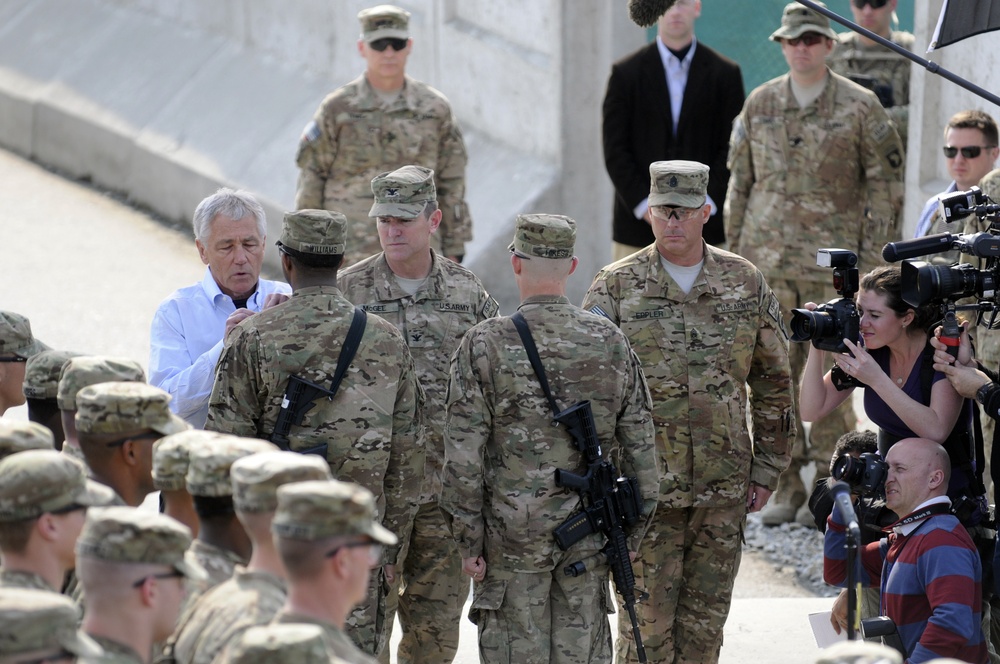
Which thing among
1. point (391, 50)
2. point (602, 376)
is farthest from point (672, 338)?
point (391, 50)

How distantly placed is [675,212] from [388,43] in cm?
337

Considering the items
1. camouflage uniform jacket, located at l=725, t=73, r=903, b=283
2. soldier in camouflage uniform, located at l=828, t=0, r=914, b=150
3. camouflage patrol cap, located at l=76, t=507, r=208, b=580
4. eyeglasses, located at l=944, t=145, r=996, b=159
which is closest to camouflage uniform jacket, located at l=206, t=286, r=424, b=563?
camouflage patrol cap, located at l=76, t=507, r=208, b=580

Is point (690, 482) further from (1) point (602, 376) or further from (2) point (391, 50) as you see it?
(2) point (391, 50)

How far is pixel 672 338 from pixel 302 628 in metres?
2.97

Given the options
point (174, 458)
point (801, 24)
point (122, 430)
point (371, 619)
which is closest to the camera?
point (174, 458)

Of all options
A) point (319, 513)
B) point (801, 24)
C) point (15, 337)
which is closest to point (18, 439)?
point (319, 513)

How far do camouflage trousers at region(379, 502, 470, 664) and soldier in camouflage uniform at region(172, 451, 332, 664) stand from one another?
7.40 ft

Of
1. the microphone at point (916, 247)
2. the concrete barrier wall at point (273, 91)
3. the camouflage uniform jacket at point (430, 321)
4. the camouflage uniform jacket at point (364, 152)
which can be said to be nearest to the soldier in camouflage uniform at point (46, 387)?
the camouflage uniform jacket at point (430, 321)

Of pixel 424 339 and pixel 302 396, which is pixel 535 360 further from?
pixel 424 339

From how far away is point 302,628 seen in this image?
3.18 meters

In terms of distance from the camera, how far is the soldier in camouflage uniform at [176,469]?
4227mm

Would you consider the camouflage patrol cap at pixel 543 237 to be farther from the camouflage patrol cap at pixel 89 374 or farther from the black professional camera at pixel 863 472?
the camouflage patrol cap at pixel 89 374

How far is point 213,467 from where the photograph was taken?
403 centimetres

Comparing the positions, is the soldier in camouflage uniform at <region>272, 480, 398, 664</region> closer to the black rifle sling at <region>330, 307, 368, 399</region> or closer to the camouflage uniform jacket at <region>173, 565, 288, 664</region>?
the camouflage uniform jacket at <region>173, 565, 288, 664</region>
